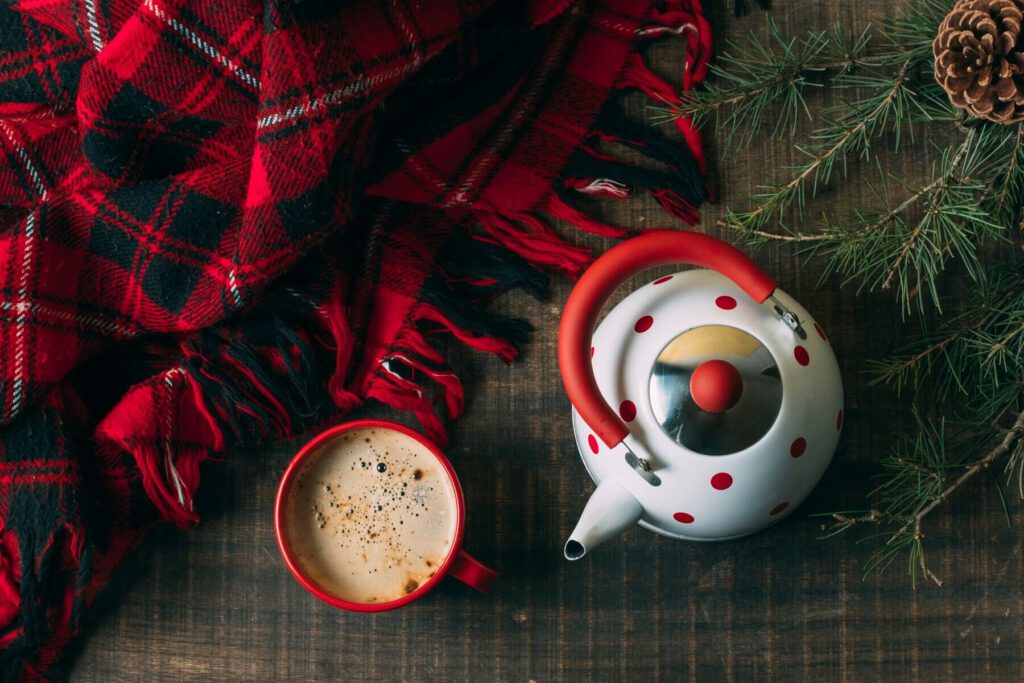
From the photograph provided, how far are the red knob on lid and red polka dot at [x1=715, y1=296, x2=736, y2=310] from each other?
0.22 ft

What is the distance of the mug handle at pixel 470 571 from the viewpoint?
683 mm

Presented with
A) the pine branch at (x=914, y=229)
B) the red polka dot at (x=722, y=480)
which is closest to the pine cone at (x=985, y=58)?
the pine branch at (x=914, y=229)

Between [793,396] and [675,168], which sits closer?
[793,396]

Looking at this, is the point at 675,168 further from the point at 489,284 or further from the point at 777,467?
the point at 777,467

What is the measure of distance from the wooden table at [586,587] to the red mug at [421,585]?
68mm

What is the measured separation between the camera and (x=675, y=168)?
2.51 feet

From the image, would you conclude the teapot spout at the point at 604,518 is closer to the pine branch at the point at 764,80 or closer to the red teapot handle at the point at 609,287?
the red teapot handle at the point at 609,287

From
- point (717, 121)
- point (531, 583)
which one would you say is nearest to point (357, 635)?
point (531, 583)

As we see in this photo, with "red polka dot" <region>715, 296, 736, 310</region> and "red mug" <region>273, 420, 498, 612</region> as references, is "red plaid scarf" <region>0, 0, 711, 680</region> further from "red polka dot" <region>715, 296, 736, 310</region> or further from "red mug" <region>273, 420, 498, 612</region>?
"red polka dot" <region>715, 296, 736, 310</region>

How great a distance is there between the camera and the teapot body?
0.58 m

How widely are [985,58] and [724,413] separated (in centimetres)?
29

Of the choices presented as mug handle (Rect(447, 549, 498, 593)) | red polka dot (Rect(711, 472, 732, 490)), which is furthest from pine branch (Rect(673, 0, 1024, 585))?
mug handle (Rect(447, 549, 498, 593))

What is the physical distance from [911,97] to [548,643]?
1.72 feet

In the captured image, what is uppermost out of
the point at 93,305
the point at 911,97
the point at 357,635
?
the point at 911,97
